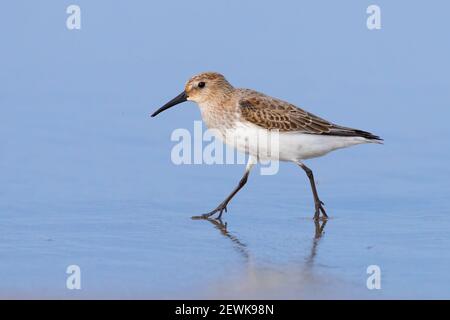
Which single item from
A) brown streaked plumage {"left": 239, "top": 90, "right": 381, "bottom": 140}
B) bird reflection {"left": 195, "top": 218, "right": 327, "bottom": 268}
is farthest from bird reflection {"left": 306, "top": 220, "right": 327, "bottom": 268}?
brown streaked plumage {"left": 239, "top": 90, "right": 381, "bottom": 140}

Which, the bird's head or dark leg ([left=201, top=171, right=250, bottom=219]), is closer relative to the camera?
dark leg ([left=201, top=171, right=250, bottom=219])

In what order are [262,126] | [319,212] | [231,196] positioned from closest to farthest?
[319,212] → [231,196] → [262,126]

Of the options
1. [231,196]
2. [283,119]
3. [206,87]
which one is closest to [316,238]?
[231,196]

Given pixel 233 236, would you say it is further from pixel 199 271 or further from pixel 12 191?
pixel 12 191

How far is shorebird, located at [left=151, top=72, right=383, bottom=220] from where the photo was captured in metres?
11.6

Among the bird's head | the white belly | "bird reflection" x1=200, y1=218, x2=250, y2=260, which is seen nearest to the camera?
"bird reflection" x1=200, y1=218, x2=250, y2=260

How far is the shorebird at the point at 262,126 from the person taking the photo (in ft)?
38.2

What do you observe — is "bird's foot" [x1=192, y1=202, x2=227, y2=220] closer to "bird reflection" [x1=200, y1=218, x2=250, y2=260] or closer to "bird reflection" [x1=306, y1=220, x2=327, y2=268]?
"bird reflection" [x1=200, y1=218, x2=250, y2=260]

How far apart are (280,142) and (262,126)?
25 centimetres

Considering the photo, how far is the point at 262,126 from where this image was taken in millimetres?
11664

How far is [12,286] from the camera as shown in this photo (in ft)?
27.7

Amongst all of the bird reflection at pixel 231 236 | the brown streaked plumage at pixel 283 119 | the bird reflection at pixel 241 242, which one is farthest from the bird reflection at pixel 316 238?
the brown streaked plumage at pixel 283 119

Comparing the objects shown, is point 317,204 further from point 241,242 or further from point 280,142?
point 241,242
